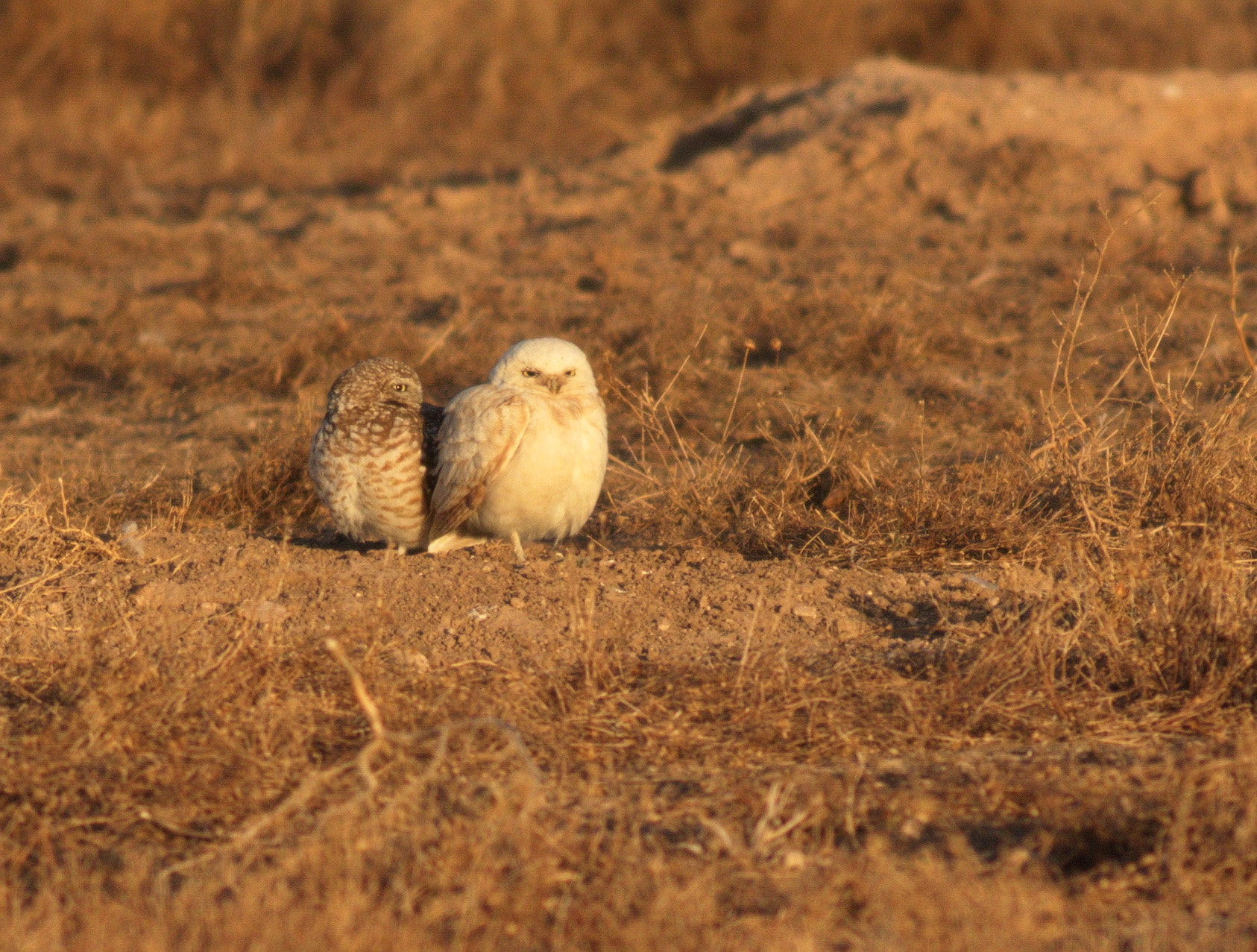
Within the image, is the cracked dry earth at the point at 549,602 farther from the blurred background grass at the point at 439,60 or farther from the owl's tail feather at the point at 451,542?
the blurred background grass at the point at 439,60

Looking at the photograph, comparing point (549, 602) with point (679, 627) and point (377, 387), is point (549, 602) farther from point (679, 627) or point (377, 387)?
point (377, 387)

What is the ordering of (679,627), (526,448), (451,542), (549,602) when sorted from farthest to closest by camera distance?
(451,542)
(526,448)
(549,602)
(679,627)

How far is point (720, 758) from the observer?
3637 mm

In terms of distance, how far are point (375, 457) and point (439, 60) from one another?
1193 centimetres

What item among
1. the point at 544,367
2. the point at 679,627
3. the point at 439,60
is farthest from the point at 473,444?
the point at 439,60

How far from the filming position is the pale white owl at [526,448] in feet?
15.5

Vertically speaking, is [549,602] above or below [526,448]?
below

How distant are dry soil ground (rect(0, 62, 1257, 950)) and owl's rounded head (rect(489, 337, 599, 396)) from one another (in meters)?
0.56

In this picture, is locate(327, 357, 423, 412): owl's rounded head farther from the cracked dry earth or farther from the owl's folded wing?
the cracked dry earth

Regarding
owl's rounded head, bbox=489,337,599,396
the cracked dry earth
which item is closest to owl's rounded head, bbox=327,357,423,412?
owl's rounded head, bbox=489,337,599,396

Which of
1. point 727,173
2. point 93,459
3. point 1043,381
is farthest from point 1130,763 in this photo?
point 727,173

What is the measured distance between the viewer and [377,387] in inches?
198

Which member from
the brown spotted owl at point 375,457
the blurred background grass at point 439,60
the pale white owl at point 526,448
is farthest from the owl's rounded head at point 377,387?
the blurred background grass at point 439,60

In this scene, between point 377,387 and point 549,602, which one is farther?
point 377,387
